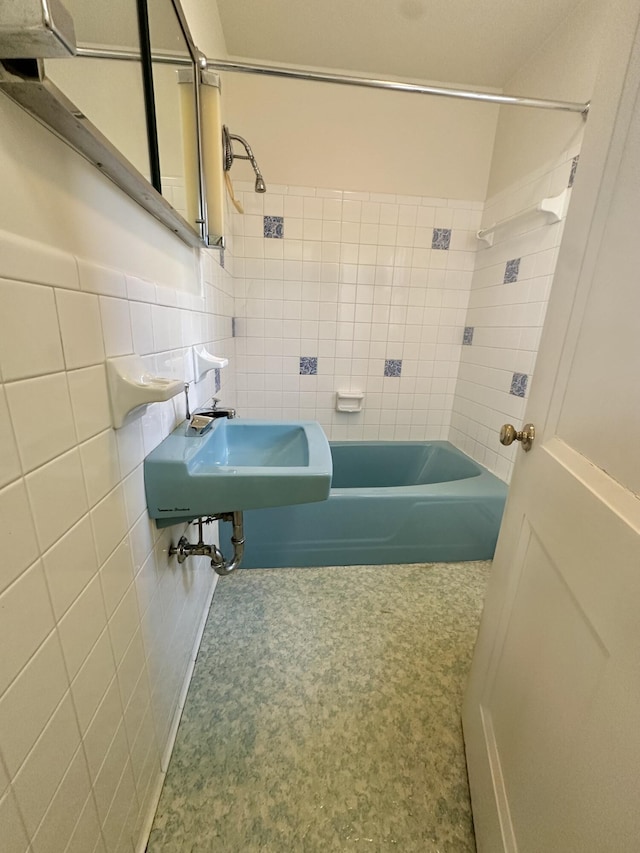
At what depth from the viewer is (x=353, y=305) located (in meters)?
2.24

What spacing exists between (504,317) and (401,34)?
142 cm

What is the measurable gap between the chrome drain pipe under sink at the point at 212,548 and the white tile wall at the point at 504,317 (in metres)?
1.35

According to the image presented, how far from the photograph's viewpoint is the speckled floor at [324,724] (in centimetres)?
85

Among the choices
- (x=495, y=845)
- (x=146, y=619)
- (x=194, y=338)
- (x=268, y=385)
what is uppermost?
(x=194, y=338)

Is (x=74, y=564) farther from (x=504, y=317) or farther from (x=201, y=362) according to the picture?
(x=504, y=317)

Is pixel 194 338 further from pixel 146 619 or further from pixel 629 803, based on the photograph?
pixel 629 803

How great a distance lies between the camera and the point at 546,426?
27.7 inches

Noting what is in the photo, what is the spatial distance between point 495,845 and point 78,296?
1.31 meters

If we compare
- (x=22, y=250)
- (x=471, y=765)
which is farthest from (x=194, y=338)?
(x=471, y=765)

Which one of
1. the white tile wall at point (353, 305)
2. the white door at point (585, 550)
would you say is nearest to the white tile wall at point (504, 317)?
the white tile wall at point (353, 305)

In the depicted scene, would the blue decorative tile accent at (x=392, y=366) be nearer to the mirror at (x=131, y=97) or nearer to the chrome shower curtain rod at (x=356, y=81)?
the chrome shower curtain rod at (x=356, y=81)

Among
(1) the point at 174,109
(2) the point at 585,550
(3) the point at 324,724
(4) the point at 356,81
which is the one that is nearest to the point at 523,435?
(2) the point at 585,550

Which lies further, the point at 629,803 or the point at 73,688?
the point at 73,688

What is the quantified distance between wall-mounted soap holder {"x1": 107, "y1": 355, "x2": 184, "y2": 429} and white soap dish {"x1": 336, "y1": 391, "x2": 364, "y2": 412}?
1.75m
